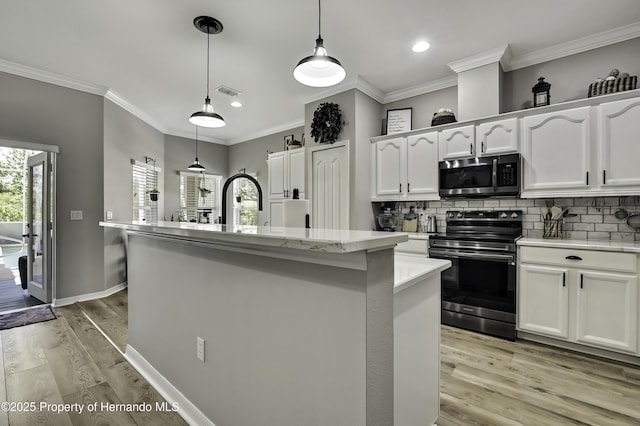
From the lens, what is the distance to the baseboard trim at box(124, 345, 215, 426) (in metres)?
1.63

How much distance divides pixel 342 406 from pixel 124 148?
504 cm

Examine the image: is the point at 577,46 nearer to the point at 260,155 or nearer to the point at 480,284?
the point at 480,284

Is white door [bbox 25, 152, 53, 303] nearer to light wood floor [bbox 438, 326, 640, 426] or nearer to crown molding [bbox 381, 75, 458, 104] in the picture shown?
crown molding [bbox 381, 75, 458, 104]

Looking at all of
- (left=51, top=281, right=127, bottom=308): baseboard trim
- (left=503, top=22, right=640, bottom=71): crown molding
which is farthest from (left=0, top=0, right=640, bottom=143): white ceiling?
(left=51, top=281, right=127, bottom=308): baseboard trim

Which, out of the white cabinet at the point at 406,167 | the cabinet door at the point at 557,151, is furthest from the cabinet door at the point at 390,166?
the cabinet door at the point at 557,151

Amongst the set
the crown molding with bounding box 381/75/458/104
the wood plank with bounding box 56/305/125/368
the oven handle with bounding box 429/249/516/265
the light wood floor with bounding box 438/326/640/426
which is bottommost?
the light wood floor with bounding box 438/326/640/426

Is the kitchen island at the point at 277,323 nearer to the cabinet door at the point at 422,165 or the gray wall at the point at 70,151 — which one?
the cabinet door at the point at 422,165

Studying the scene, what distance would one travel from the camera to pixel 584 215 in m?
2.86

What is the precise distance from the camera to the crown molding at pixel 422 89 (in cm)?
361

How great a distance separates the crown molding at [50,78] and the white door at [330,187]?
10.0 feet

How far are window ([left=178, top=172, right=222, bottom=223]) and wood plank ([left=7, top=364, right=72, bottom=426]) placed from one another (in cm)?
419

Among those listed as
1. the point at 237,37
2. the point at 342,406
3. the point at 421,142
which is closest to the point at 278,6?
the point at 237,37

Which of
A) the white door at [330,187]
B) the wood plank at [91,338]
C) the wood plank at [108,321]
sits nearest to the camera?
the wood plank at [91,338]

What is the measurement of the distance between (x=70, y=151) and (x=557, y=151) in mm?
5576
